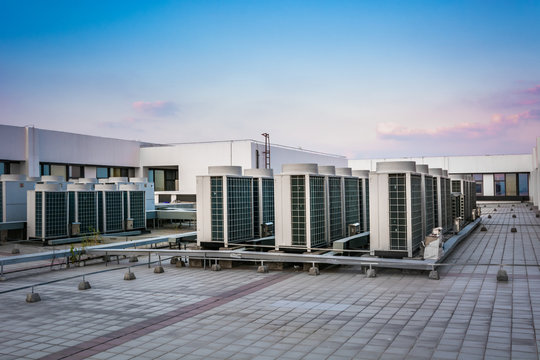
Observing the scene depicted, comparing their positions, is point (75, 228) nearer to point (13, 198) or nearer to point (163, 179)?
point (13, 198)

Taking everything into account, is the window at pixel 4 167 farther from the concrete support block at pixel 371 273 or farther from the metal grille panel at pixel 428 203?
the concrete support block at pixel 371 273

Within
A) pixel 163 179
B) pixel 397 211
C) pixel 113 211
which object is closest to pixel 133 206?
pixel 113 211

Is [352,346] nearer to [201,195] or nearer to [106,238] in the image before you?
[201,195]

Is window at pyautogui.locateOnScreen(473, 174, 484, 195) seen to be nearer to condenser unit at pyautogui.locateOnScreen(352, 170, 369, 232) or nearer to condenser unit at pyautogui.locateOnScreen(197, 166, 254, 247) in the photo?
condenser unit at pyautogui.locateOnScreen(352, 170, 369, 232)

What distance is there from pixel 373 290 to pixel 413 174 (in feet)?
18.6

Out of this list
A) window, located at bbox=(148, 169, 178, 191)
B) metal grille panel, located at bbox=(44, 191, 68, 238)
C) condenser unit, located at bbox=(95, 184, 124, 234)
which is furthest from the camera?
window, located at bbox=(148, 169, 178, 191)

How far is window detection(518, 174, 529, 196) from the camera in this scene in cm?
6831

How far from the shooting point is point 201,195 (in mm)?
19688

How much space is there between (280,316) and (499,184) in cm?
6782

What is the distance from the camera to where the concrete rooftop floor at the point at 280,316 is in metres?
8.41

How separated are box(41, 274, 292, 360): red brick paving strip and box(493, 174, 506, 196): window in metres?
64.5

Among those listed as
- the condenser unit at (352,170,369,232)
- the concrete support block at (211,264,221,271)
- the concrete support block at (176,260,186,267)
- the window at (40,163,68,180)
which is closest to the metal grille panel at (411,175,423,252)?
the condenser unit at (352,170,369,232)

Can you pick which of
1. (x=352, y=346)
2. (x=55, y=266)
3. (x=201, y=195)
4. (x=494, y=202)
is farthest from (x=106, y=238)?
(x=494, y=202)

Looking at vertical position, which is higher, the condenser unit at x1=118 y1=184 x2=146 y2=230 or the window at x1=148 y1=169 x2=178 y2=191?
the window at x1=148 y1=169 x2=178 y2=191
